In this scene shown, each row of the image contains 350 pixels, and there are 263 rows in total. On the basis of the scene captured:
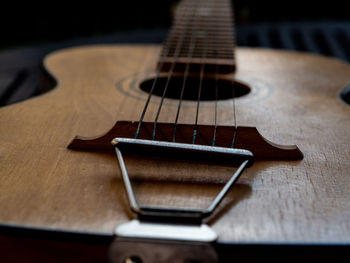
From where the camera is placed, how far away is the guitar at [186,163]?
0.34 meters

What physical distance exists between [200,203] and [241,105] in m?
0.31

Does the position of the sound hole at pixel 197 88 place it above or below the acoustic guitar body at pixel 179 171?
below

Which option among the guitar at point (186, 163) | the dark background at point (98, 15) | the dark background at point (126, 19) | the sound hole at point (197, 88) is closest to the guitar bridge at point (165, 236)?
the guitar at point (186, 163)

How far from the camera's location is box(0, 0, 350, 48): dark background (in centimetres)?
171

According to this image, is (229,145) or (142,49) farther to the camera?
(142,49)

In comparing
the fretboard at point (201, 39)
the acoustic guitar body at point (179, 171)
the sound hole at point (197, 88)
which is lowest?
the sound hole at point (197, 88)

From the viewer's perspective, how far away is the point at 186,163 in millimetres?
438

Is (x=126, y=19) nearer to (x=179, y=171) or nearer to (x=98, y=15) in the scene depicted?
(x=98, y=15)

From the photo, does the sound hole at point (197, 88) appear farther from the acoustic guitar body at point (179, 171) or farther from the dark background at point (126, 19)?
the dark background at point (126, 19)

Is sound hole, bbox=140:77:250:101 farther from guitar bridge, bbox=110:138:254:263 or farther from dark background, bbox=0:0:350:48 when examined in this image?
dark background, bbox=0:0:350:48

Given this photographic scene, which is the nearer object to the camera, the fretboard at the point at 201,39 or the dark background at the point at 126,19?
the fretboard at the point at 201,39

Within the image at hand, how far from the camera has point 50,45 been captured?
1.36m

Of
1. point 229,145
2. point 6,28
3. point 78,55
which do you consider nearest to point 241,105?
point 229,145

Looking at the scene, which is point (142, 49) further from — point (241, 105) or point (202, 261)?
point (202, 261)
